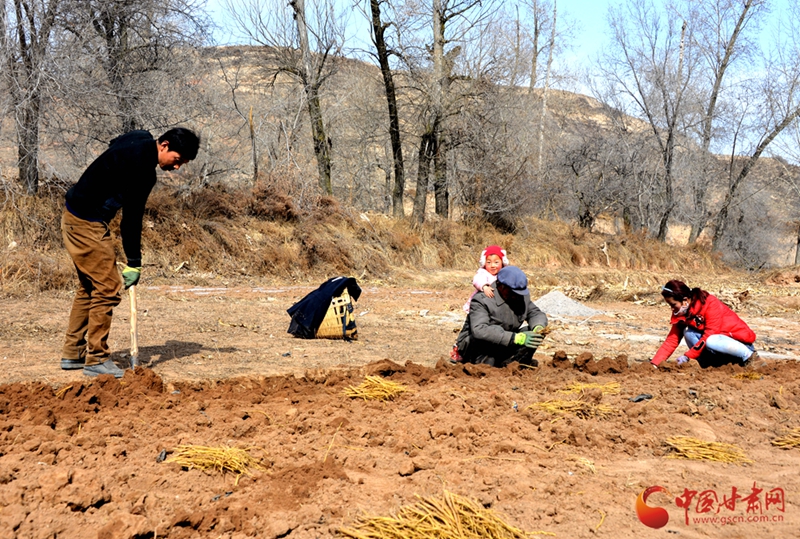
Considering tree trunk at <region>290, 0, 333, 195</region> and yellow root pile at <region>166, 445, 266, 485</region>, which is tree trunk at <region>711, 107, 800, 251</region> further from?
yellow root pile at <region>166, 445, 266, 485</region>

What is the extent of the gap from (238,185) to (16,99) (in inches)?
253

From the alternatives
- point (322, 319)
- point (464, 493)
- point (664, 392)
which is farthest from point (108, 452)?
point (322, 319)

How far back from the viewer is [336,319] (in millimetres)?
7887

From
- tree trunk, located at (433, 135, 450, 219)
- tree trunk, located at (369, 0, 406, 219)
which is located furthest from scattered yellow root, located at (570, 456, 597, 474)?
tree trunk, located at (433, 135, 450, 219)

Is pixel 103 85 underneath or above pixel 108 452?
above

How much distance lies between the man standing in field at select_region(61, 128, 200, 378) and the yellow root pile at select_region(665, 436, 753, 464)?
406 centimetres

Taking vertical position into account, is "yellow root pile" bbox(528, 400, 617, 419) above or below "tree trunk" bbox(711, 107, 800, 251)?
below

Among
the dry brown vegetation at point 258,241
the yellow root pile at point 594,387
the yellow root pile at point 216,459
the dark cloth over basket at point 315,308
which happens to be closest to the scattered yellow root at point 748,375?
the yellow root pile at point 594,387

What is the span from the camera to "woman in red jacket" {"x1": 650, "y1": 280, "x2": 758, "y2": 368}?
6324mm

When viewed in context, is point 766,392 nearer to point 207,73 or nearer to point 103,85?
point 103,85

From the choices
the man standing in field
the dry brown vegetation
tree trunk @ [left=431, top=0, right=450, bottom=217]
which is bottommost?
the dry brown vegetation

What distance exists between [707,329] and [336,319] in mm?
3992

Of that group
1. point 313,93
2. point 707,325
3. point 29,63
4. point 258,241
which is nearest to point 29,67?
point 29,63

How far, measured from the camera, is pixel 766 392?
522 centimetres
